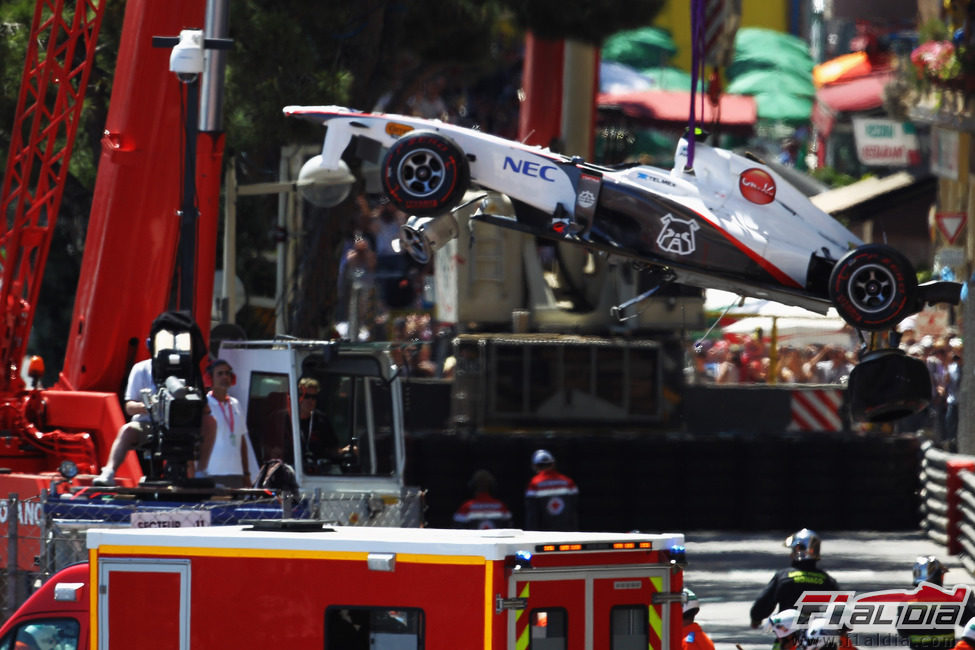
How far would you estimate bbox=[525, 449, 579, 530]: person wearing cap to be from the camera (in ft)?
64.4

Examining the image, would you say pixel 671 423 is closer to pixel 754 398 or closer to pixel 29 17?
pixel 754 398

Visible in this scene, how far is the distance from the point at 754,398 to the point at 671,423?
3140 mm

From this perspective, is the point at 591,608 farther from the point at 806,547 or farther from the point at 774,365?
the point at 774,365

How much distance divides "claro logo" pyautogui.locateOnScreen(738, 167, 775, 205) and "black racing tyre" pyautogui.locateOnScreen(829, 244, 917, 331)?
117 cm

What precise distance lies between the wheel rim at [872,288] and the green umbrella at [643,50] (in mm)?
45337

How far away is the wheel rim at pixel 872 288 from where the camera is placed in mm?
14031

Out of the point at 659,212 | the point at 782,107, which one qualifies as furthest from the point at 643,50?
the point at 659,212

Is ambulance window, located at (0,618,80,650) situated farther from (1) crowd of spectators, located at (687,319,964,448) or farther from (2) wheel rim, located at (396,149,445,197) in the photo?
(1) crowd of spectators, located at (687,319,964,448)

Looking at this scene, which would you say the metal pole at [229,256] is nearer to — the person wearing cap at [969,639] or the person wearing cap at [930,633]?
the person wearing cap at [930,633]

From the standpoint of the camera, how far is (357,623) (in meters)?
8.47

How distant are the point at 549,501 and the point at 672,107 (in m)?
28.9

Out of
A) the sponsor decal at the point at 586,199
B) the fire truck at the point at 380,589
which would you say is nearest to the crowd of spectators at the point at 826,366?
the sponsor decal at the point at 586,199

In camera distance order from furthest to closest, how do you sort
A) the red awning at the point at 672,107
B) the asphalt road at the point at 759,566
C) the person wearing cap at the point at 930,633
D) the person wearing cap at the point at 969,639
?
the red awning at the point at 672,107 → the asphalt road at the point at 759,566 → the person wearing cap at the point at 930,633 → the person wearing cap at the point at 969,639

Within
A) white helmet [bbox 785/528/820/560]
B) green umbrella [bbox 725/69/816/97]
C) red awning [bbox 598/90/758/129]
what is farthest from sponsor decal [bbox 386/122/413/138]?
green umbrella [bbox 725/69/816/97]
